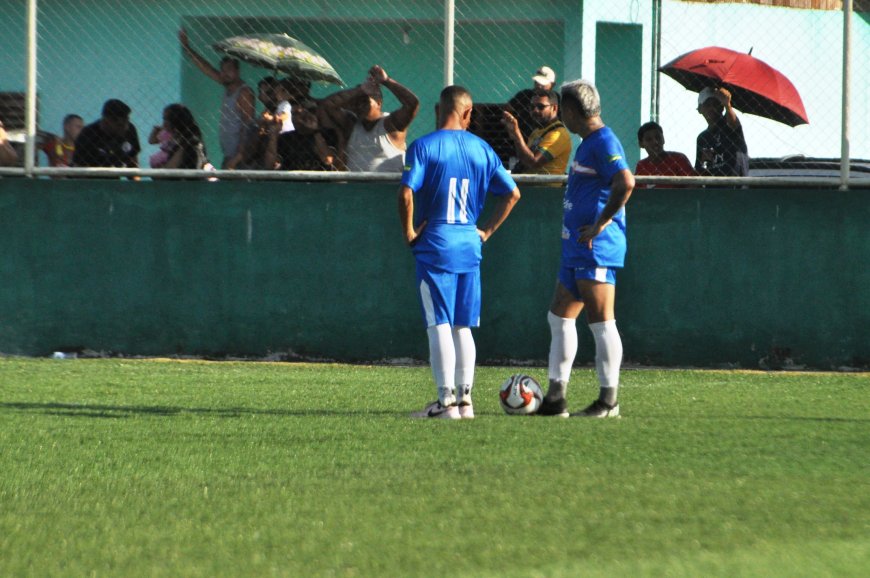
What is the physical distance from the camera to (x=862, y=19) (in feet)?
49.5

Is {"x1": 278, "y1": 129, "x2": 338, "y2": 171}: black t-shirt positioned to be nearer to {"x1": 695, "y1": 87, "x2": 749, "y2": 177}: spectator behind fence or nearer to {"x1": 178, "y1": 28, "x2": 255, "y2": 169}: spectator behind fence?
{"x1": 178, "y1": 28, "x2": 255, "y2": 169}: spectator behind fence

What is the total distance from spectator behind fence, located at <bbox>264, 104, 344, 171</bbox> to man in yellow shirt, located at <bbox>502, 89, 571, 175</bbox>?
139 cm

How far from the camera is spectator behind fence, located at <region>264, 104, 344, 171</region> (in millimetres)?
11617

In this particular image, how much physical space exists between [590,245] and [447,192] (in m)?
0.83

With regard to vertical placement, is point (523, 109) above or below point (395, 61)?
below

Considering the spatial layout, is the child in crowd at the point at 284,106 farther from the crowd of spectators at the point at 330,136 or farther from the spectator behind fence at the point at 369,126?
the spectator behind fence at the point at 369,126

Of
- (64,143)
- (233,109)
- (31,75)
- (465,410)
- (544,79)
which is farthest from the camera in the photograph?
(64,143)

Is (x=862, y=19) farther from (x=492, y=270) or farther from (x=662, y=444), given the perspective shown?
(x=662, y=444)

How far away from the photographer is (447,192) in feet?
26.1

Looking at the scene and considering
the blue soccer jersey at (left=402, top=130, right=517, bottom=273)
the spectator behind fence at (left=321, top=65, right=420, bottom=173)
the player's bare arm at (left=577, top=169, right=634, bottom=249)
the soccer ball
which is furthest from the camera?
the spectator behind fence at (left=321, top=65, right=420, bottom=173)

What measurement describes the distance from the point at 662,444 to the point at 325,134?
5.25 meters

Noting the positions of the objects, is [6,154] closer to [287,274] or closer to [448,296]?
[287,274]

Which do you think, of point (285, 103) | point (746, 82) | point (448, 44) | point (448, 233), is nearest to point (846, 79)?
point (746, 82)

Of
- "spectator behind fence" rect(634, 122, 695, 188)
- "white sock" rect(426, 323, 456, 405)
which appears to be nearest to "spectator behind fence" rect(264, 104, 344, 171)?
"spectator behind fence" rect(634, 122, 695, 188)
